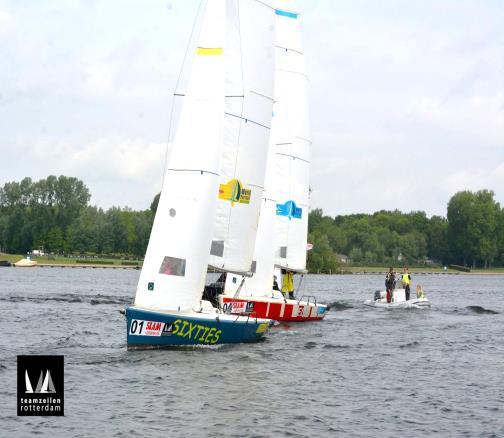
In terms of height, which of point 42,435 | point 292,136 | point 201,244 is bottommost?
point 42,435

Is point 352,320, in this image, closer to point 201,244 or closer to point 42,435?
point 201,244

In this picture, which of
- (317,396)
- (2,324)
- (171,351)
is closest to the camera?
(317,396)

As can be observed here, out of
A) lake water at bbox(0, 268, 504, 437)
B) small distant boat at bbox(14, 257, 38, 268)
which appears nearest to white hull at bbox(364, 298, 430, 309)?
lake water at bbox(0, 268, 504, 437)

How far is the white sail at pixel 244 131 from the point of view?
111 feet

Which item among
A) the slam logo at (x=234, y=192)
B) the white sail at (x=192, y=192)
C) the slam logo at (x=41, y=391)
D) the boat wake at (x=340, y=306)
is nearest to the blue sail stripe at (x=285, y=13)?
the slam logo at (x=234, y=192)

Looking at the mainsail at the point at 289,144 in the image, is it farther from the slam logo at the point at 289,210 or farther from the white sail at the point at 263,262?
the white sail at the point at 263,262

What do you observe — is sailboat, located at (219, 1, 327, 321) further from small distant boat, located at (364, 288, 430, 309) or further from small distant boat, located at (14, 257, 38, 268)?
small distant boat, located at (14, 257, 38, 268)

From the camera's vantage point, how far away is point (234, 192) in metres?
34.3

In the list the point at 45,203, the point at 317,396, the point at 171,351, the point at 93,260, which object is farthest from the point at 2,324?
the point at 45,203

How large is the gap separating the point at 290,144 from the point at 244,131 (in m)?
11.7

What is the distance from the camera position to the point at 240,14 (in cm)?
3488

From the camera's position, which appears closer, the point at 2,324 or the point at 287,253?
the point at 2,324

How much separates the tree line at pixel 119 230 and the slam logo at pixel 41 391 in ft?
468

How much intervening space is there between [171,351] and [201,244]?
3.51m
